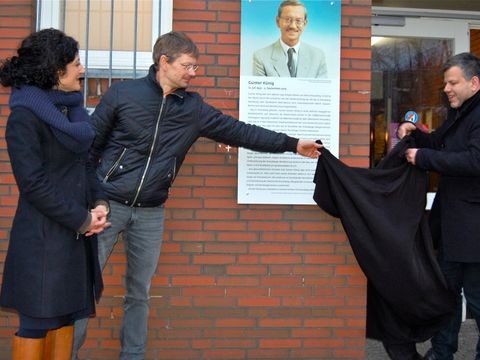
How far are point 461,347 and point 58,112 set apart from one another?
357 cm

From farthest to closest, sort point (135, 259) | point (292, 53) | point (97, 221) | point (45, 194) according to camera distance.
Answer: point (292, 53) < point (135, 259) < point (97, 221) < point (45, 194)

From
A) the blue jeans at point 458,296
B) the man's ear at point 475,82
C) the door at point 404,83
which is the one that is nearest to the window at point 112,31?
the man's ear at point 475,82

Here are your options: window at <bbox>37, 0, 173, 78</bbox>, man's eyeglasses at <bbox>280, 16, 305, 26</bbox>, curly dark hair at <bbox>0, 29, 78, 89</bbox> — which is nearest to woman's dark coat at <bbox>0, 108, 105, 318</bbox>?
curly dark hair at <bbox>0, 29, 78, 89</bbox>

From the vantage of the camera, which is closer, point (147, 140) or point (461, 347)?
point (147, 140)

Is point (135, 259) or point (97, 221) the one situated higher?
point (97, 221)

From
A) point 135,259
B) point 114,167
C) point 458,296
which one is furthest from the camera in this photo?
point 458,296

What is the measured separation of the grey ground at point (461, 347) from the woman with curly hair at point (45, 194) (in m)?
2.50

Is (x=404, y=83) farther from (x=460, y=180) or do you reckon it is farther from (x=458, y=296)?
(x=458, y=296)

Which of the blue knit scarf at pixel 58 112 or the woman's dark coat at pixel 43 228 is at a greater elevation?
the blue knit scarf at pixel 58 112

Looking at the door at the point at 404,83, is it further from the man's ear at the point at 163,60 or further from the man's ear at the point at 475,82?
the man's ear at the point at 163,60

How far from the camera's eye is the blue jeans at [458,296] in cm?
383

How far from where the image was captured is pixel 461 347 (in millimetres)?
4672

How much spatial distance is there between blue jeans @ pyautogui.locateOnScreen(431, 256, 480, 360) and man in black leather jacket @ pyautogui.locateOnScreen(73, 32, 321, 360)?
1.53 m

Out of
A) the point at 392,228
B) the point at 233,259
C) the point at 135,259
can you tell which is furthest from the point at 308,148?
the point at 135,259
